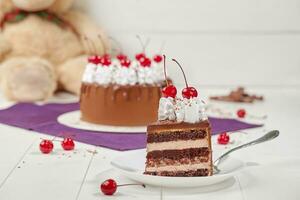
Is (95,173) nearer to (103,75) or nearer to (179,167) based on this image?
(179,167)

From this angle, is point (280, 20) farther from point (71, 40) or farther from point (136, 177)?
point (136, 177)

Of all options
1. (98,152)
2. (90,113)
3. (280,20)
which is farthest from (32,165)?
(280,20)

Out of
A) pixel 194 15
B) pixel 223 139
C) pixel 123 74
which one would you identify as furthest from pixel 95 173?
pixel 194 15

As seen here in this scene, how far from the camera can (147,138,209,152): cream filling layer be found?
1.67 meters

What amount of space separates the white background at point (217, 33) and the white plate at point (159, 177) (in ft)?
5.03

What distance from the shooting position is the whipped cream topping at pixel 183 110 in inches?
65.7

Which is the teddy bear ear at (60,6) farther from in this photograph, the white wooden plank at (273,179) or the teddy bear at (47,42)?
the white wooden plank at (273,179)

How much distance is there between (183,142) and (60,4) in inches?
63.2

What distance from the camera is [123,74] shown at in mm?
2369

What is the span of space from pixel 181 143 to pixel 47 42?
1531 mm

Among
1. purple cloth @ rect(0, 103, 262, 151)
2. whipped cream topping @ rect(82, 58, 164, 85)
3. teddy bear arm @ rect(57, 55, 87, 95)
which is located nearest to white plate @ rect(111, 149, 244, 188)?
purple cloth @ rect(0, 103, 262, 151)

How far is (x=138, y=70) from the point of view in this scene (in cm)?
238

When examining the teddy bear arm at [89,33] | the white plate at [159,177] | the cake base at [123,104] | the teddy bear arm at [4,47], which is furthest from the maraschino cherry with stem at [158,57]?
the white plate at [159,177]

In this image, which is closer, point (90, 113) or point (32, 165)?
point (32, 165)
